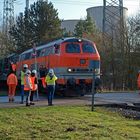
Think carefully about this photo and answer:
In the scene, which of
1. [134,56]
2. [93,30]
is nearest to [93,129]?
[134,56]

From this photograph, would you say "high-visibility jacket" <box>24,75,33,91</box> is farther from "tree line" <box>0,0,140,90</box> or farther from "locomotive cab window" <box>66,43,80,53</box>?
"tree line" <box>0,0,140,90</box>

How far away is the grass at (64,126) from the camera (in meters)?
11.2

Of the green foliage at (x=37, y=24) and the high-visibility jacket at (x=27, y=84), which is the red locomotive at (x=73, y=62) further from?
the green foliage at (x=37, y=24)

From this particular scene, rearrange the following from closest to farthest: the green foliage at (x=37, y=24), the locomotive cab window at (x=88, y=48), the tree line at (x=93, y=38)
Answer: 1. the locomotive cab window at (x=88, y=48)
2. the tree line at (x=93, y=38)
3. the green foliage at (x=37, y=24)

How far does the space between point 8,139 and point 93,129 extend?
2573 mm

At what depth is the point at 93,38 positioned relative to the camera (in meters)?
58.7

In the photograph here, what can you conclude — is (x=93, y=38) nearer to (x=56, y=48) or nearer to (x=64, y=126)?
(x=56, y=48)

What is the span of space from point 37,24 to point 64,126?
164 ft

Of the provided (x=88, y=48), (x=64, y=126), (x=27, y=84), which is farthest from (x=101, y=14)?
(x=64, y=126)

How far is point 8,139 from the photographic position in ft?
35.7

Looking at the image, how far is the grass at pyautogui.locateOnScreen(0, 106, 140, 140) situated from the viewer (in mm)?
11203

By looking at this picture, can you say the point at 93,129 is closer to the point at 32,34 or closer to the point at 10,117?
the point at 10,117

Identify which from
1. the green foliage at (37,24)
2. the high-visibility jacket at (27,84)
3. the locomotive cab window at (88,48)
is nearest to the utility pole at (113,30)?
the green foliage at (37,24)

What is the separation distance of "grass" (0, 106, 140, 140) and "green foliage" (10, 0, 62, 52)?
44.9 metres
